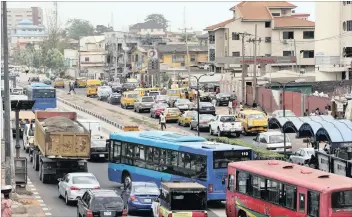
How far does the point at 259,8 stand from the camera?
4756 inches

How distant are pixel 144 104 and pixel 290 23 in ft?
140

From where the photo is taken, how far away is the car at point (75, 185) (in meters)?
34.6

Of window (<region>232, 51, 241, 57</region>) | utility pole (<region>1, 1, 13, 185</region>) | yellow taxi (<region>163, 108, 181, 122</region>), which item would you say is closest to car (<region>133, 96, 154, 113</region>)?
yellow taxi (<region>163, 108, 181, 122</region>)

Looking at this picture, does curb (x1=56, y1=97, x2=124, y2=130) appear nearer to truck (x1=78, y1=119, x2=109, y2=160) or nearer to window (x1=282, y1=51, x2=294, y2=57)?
truck (x1=78, y1=119, x2=109, y2=160)

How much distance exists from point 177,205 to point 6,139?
1051cm

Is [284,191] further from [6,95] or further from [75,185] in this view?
[6,95]

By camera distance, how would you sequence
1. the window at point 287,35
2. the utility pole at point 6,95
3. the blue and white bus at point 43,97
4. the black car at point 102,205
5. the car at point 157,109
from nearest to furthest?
1. the black car at point 102,205
2. the utility pole at point 6,95
3. the blue and white bus at point 43,97
4. the car at point 157,109
5. the window at point 287,35

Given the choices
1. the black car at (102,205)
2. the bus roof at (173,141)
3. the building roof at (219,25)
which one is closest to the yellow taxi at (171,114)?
the bus roof at (173,141)

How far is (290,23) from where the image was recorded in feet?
391

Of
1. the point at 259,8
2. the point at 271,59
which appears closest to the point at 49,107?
the point at 271,59

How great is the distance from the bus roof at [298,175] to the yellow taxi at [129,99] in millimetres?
56429

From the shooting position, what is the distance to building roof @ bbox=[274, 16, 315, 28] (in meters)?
119

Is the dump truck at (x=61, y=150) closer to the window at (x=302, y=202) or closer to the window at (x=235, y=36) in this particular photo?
the window at (x=302, y=202)

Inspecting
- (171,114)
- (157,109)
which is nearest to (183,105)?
(157,109)
